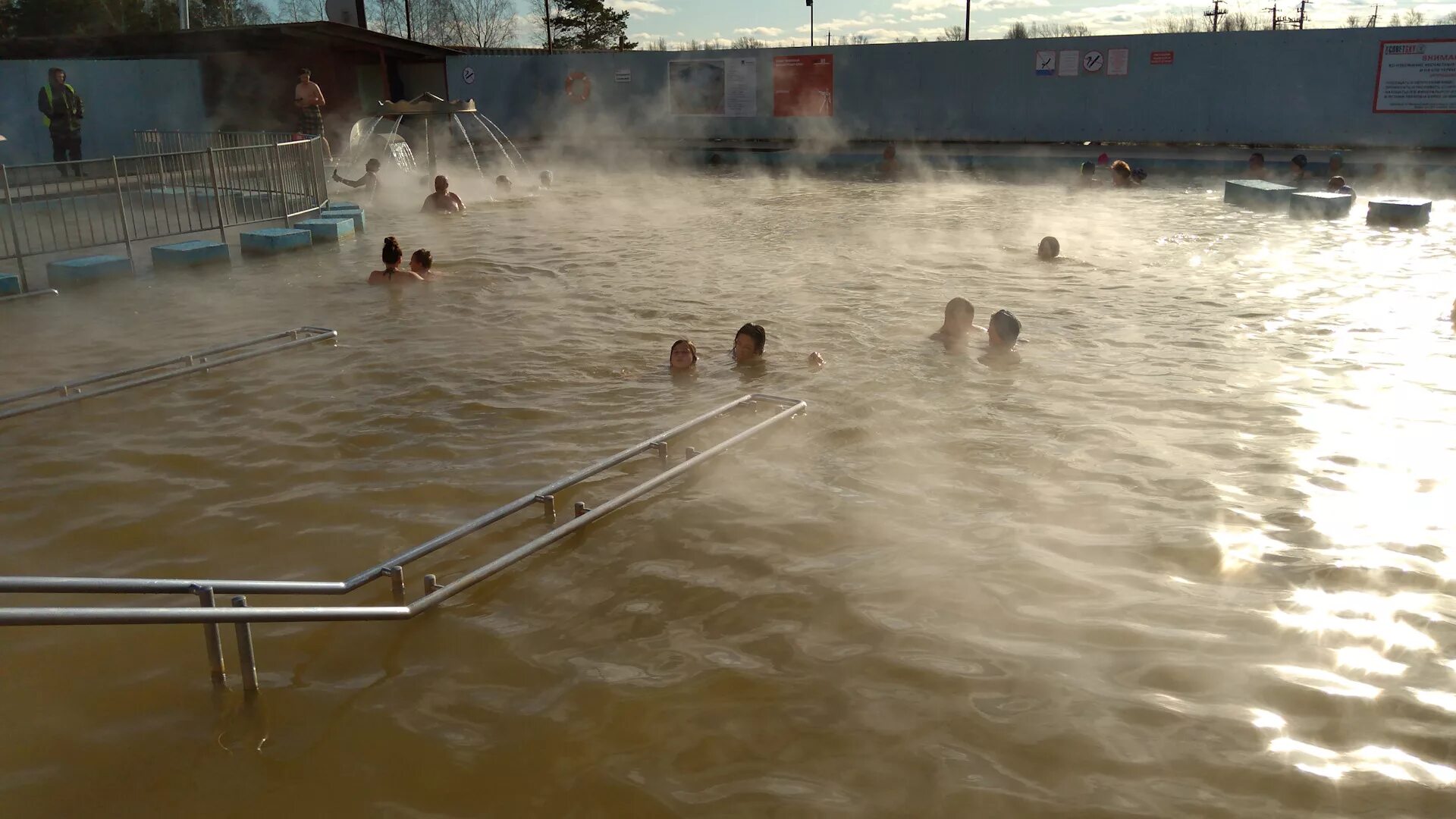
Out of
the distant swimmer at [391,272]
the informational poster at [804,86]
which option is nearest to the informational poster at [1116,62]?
the informational poster at [804,86]

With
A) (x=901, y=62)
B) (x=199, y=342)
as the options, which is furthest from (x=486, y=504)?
(x=901, y=62)

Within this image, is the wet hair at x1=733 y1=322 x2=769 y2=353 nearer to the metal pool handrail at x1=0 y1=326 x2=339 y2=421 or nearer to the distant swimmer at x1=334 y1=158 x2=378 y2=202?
the metal pool handrail at x1=0 y1=326 x2=339 y2=421

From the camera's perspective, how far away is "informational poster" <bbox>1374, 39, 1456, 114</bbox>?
20.8 meters

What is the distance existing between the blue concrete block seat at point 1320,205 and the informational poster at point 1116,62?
9063 mm

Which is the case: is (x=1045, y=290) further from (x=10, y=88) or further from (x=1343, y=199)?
(x=10, y=88)

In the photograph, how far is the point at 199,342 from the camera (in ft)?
29.3

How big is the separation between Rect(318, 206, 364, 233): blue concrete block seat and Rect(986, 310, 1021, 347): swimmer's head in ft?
33.4

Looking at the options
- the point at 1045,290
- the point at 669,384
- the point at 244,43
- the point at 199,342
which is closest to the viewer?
the point at 669,384

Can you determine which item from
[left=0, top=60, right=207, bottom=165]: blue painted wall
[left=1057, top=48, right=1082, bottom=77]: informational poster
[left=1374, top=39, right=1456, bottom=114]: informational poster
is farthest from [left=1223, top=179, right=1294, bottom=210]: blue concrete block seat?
[left=0, top=60, right=207, bottom=165]: blue painted wall

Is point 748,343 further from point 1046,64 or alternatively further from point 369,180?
point 1046,64

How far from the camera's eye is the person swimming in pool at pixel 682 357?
7.95 meters

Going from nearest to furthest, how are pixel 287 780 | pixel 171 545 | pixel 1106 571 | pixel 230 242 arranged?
pixel 287 780, pixel 1106 571, pixel 171 545, pixel 230 242

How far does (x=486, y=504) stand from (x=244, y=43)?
80.5 ft

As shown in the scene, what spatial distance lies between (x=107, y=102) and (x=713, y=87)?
558 inches
